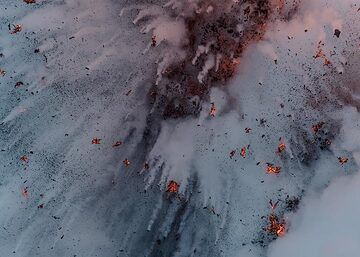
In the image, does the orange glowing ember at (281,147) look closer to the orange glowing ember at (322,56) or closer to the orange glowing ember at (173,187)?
the orange glowing ember at (322,56)

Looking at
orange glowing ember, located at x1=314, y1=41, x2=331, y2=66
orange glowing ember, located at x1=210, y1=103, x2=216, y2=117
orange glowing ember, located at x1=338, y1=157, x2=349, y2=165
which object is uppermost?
orange glowing ember, located at x1=314, y1=41, x2=331, y2=66

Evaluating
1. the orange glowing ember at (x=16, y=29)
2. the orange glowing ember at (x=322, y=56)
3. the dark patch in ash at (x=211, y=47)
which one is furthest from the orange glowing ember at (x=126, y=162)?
the orange glowing ember at (x=322, y=56)

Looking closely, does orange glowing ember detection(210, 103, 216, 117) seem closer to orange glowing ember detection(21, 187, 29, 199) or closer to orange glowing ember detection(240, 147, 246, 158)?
orange glowing ember detection(240, 147, 246, 158)

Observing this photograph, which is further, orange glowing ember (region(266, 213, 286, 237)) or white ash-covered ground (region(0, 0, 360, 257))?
white ash-covered ground (region(0, 0, 360, 257))

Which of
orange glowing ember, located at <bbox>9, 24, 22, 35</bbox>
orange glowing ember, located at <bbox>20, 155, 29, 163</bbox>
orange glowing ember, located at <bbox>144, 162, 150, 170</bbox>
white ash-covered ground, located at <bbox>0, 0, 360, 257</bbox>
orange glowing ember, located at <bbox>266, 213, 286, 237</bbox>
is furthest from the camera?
orange glowing ember, located at <bbox>9, 24, 22, 35</bbox>

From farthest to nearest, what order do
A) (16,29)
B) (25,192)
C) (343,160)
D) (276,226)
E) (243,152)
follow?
(16,29) < (243,152) < (25,192) < (343,160) < (276,226)

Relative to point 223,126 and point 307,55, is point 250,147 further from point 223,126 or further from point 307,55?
point 307,55

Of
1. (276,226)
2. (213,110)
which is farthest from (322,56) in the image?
(276,226)

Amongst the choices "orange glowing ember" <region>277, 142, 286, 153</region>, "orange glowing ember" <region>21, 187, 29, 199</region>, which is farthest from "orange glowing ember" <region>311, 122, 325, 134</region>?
"orange glowing ember" <region>21, 187, 29, 199</region>

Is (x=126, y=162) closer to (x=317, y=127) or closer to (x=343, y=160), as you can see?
(x=317, y=127)

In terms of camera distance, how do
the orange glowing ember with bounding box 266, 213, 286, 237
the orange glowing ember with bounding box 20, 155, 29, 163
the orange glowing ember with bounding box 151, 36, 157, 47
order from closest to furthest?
the orange glowing ember with bounding box 266, 213, 286, 237, the orange glowing ember with bounding box 20, 155, 29, 163, the orange glowing ember with bounding box 151, 36, 157, 47

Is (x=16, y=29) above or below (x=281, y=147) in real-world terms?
below
